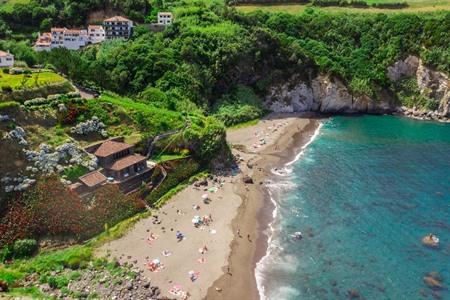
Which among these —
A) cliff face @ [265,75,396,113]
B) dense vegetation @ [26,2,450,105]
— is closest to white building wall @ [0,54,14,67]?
dense vegetation @ [26,2,450,105]

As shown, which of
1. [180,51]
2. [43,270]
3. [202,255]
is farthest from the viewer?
[180,51]

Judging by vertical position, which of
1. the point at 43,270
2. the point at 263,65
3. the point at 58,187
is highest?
the point at 263,65

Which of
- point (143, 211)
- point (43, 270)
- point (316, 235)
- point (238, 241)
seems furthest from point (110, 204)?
point (316, 235)

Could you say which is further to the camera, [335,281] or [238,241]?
[238,241]

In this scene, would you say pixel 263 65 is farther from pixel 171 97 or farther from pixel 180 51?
pixel 171 97

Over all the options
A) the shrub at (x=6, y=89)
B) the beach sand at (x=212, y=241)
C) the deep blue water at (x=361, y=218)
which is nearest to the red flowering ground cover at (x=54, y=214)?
the beach sand at (x=212, y=241)

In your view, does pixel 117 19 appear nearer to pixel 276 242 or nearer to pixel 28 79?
pixel 28 79
